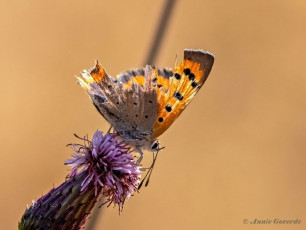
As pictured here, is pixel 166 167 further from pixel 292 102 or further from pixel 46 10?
pixel 46 10

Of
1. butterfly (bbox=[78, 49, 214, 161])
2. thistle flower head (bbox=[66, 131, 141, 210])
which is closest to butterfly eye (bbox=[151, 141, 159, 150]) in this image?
butterfly (bbox=[78, 49, 214, 161])

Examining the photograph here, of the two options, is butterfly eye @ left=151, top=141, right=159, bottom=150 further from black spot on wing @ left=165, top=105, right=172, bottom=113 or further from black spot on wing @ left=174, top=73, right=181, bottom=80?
black spot on wing @ left=174, top=73, right=181, bottom=80

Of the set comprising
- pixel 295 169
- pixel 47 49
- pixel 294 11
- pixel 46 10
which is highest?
pixel 294 11

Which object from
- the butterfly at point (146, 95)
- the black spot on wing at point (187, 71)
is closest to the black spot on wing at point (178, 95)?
the butterfly at point (146, 95)

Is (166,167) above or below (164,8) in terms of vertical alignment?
below

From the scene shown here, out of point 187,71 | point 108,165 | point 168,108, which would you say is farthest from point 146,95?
point 108,165

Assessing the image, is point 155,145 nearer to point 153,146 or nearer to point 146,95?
point 153,146

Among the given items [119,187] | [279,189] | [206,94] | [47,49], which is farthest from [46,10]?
[119,187]
